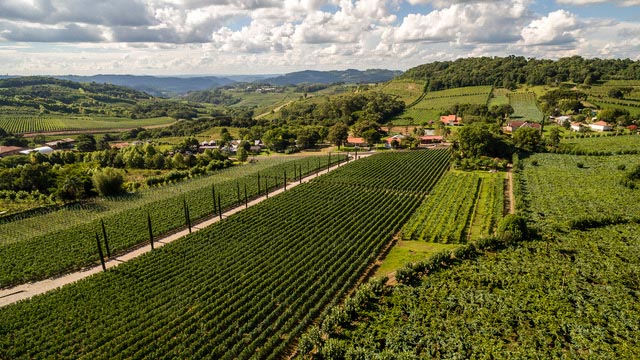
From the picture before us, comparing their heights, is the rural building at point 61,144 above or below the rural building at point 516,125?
below

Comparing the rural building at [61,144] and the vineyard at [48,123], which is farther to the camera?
the vineyard at [48,123]

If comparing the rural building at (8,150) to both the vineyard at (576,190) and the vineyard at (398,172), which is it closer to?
the vineyard at (398,172)

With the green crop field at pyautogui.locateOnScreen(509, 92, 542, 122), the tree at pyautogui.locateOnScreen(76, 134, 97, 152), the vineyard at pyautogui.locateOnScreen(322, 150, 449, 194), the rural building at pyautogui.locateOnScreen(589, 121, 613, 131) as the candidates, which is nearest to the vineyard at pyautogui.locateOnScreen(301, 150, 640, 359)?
the vineyard at pyautogui.locateOnScreen(322, 150, 449, 194)

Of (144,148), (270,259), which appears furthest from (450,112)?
(270,259)

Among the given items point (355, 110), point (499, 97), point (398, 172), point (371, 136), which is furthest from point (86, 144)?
point (499, 97)

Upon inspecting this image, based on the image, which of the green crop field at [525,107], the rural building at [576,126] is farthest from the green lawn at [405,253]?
the green crop field at [525,107]

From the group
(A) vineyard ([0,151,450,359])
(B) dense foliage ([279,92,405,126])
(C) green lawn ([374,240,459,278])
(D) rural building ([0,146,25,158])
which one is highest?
(B) dense foliage ([279,92,405,126])

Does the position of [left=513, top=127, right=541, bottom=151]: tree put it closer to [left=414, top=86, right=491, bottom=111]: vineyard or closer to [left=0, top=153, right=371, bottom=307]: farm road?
[left=414, top=86, right=491, bottom=111]: vineyard
